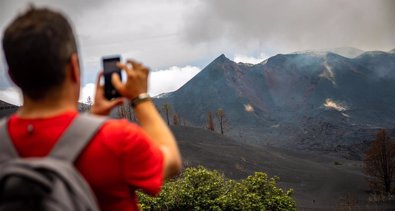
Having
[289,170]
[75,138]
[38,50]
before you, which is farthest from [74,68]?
[289,170]

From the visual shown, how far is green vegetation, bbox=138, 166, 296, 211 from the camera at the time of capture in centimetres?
1577

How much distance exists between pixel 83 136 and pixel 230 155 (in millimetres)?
69581

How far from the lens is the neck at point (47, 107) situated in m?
1.64

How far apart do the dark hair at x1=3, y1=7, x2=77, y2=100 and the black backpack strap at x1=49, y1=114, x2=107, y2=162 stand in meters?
0.20

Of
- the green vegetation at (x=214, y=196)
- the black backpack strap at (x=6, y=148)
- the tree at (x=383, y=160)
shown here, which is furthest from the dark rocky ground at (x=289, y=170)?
the black backpack strap at (x=6, y=148)

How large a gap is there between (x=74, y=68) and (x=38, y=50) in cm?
17

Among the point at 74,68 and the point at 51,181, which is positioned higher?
the point at 74,68

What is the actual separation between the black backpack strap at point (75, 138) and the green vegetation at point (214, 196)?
1438cm

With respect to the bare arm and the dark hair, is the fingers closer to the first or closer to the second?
the bare arm

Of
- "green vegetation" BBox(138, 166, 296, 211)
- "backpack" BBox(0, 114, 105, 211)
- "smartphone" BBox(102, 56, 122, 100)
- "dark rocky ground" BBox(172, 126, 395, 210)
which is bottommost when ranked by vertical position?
"dark rocky ground" BBox(172, 126, 395, 210)

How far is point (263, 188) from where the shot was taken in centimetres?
1678

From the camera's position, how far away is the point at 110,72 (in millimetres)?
1836

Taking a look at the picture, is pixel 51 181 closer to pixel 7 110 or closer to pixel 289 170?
pixel 289 170

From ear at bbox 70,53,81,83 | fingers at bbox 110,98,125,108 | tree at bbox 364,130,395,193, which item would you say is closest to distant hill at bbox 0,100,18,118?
tree at bbox 364,130,395,193
